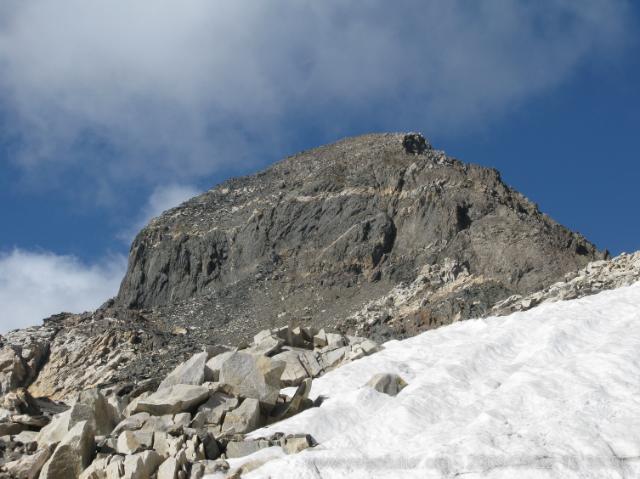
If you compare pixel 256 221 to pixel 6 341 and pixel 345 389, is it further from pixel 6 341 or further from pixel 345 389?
pixel 345 389

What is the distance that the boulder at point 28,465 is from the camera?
1814cm

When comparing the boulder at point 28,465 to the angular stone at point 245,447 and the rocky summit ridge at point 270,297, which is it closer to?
the rocky summit ridge at point 270,297

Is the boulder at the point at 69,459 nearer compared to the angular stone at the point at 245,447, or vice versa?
the angular stone at the point at 245,447

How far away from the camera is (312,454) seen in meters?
16.6

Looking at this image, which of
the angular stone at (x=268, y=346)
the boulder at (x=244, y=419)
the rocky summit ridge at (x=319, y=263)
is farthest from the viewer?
the rocky summit ridge at (x=319, y=263)

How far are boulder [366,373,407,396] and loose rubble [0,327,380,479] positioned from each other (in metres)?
1.81

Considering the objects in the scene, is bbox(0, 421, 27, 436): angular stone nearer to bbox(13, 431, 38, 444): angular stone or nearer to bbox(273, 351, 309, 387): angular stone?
bbox(13, 431, 38, 444): angular stone

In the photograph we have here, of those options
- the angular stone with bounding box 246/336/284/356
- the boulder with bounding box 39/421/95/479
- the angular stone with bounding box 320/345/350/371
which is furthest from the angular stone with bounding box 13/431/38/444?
the angular stone with bounding box 320/345/350/371

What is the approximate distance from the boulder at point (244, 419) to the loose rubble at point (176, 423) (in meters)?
0.02

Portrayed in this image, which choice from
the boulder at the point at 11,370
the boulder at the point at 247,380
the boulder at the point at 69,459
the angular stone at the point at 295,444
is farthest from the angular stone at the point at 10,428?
the boulder at the point at 11,370

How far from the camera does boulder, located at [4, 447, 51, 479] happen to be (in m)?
18.1

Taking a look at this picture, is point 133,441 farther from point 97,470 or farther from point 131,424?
point 97,470

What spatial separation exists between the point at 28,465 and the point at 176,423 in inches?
140

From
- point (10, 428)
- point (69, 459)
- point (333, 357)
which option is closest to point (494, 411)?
point (333, 357)
